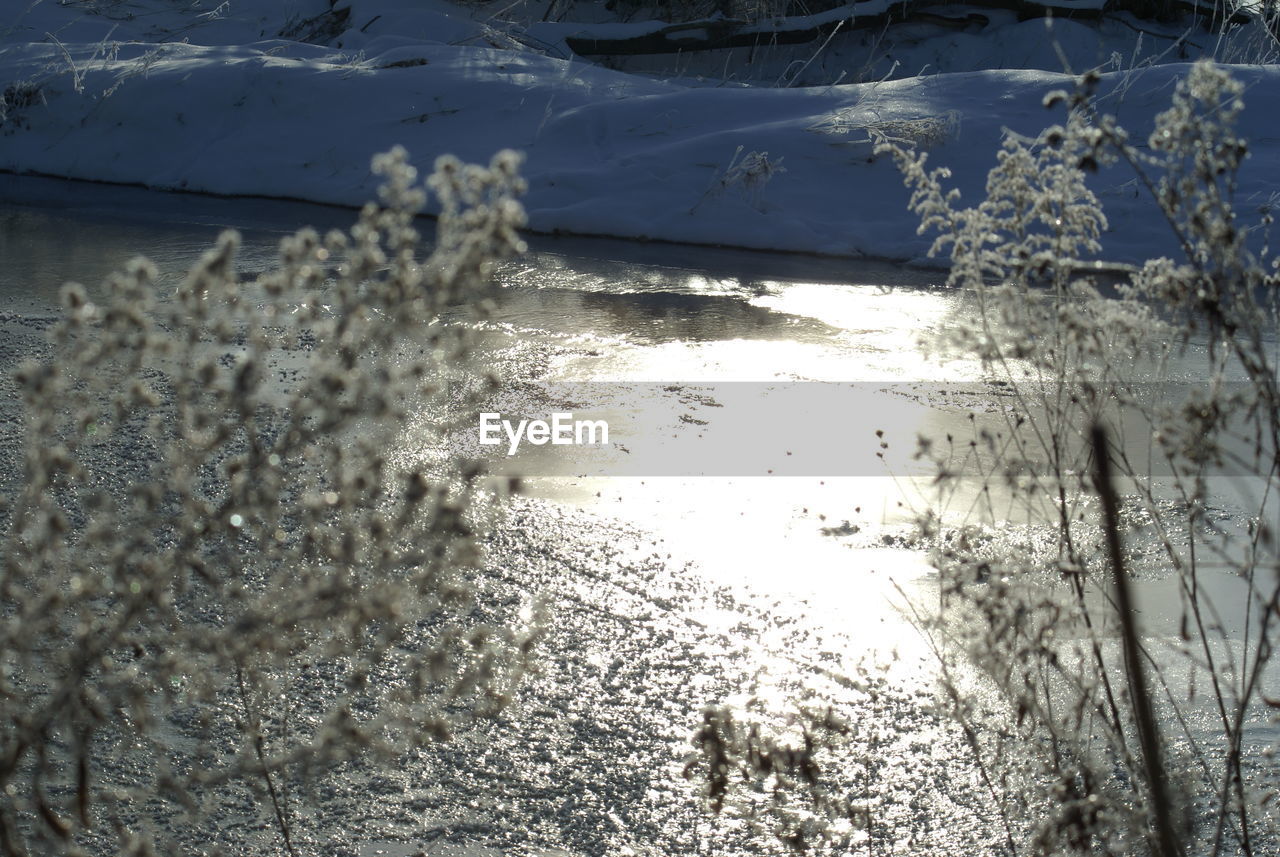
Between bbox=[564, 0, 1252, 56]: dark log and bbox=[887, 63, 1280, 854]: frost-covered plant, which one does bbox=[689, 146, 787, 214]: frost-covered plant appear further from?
bbox=[887, 63, 1280, 854]: frost-covered plant

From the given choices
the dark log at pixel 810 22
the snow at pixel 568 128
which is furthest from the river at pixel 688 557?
the dark log at pixel 810 22

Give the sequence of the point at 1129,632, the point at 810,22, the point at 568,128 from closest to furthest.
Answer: the point at 1129,632, the point at 568,128, the point at 810,22

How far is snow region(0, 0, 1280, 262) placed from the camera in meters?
10.9

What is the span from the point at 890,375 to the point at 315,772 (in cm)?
456

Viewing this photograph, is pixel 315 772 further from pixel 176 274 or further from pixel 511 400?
pixel 176 274

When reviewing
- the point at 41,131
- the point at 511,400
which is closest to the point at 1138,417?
the point at 511,400

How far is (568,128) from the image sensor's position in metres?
12.5

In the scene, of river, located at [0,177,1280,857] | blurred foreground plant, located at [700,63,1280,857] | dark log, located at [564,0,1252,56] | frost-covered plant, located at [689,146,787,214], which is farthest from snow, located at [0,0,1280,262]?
blurred foreground plant, located at [700,63,1280,857]

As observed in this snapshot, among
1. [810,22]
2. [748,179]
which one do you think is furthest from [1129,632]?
[810,22]

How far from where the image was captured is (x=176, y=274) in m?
8.30
